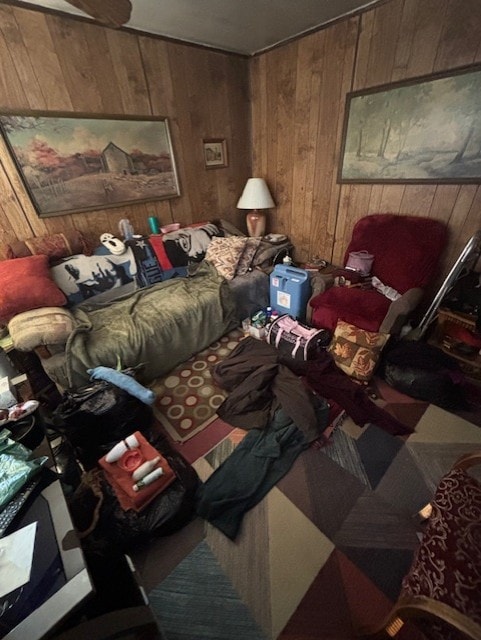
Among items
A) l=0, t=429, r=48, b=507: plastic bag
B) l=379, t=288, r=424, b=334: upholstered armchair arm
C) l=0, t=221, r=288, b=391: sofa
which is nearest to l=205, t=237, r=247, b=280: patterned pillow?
l=0, t=221, r=288, b=391: sofa

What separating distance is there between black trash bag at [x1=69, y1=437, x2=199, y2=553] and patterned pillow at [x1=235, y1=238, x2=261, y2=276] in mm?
1718

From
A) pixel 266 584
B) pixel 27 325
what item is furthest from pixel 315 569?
pixel 27 325

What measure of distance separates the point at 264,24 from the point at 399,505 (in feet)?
10.6

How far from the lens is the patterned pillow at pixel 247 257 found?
249 cm

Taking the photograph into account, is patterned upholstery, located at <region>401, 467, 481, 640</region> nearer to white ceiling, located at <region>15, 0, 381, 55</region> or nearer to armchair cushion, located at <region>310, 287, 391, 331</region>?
armchair cushion, located at <region>310, 287, 391, 331</region>

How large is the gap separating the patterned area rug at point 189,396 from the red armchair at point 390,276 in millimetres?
898

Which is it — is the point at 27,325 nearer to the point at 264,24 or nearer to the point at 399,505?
the point at 399,505

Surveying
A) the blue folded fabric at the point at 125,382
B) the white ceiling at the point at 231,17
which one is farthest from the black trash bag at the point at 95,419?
the white ceiling at the point at 231,17

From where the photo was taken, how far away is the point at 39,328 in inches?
61.9

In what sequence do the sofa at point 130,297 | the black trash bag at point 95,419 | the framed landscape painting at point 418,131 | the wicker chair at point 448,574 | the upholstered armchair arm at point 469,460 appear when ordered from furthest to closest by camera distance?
the framed landscape painting at point 418,131 → the sofa at point 130,297 → the black trash bag at point 95,419 → the upholstered armchair arm at point 469,460 → the wicker chair at point 448,574

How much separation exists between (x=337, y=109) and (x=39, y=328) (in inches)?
107

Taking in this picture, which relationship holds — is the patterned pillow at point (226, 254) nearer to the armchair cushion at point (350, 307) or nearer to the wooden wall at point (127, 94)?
the wooden wall at point (127, 94)

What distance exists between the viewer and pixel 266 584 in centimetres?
107

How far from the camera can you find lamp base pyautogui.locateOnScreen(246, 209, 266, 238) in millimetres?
2926
